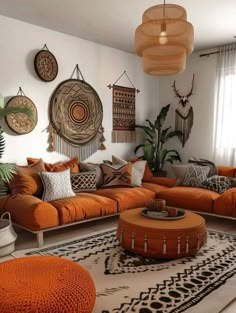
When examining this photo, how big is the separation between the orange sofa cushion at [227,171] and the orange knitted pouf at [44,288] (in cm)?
321

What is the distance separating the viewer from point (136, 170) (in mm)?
4566

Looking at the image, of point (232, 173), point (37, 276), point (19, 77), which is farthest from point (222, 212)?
point (19, 77)

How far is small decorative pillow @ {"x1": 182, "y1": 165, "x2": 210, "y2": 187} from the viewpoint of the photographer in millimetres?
4293

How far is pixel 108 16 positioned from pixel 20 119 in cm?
169

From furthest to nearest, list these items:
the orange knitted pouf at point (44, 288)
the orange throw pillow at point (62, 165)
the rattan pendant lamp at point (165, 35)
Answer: the orange throw pillow at point (62, 165) → the rattan pendant lamp at point (165, 35) → the orange knitted pouf at point (44, 288)

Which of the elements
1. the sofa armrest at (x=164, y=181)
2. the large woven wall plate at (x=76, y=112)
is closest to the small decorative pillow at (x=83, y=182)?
the large woven wall plate at (x=76, y=112)

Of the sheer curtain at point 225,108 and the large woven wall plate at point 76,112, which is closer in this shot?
the large woven wall plate at point 76,112

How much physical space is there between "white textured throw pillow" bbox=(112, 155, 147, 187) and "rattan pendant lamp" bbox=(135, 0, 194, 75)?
2.19m

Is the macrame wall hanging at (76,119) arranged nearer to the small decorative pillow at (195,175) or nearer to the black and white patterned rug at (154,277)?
the small decorative pillow at (195,175)

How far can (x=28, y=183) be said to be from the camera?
3.45 m

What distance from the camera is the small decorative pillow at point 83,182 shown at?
12.8 ft

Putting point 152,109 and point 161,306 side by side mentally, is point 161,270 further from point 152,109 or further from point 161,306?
point 152,109

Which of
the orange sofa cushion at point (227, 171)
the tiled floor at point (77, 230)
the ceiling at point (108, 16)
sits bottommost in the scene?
the tiled floor at point (77, 230)

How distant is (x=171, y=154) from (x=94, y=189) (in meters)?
2.16
